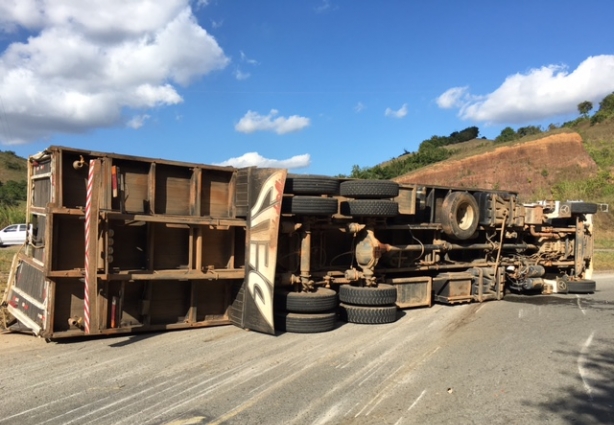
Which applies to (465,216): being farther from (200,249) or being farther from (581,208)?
(200,249)

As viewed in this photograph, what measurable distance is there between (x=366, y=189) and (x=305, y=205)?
4.49 ft

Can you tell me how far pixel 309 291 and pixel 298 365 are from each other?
7.88 ft

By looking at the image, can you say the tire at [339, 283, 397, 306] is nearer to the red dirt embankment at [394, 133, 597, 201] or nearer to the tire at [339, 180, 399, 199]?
the tire at [339, 180, 399, 199]

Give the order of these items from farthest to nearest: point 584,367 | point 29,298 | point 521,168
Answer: point 521,168
point 29,298
point 584,367

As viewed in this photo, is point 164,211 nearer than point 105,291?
No

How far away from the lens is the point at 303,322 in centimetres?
761

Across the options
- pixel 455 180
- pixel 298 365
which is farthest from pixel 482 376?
pixel 455 180

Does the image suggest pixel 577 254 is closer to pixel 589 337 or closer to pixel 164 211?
pixel 589 337

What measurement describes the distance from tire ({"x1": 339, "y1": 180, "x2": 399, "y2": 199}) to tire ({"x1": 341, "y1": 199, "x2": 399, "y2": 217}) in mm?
103

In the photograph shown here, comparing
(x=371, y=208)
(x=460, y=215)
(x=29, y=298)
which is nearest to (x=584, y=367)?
(x=371, y=208)

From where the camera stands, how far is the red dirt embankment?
168 feet

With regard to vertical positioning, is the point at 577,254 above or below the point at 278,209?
below

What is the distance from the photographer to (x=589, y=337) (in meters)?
7.49

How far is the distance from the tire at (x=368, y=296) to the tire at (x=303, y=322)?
0.76m
